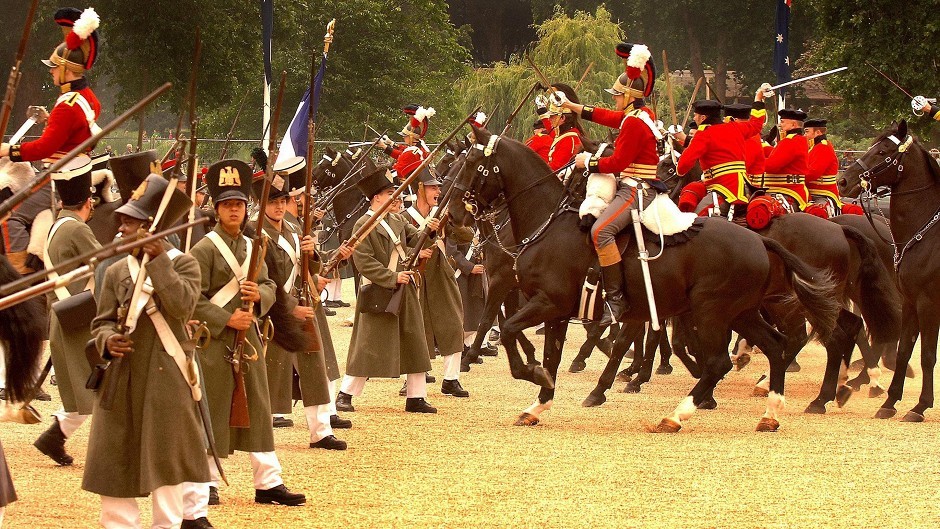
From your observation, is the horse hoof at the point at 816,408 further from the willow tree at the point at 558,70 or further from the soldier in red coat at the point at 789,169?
the willow tree at the point at 558,70

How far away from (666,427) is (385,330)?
7.96 feet

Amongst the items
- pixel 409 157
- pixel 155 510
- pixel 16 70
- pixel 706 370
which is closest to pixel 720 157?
pixel 706 370

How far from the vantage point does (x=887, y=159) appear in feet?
43.0

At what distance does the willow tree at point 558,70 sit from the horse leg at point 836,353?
28114 millimetres

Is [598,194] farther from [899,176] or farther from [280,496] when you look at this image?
[280,496]

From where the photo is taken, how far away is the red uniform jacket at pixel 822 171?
16.0 metres

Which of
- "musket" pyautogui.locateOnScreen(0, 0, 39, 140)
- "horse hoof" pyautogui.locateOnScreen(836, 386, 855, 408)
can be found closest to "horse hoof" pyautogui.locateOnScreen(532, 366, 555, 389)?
"horse hoof" pyautogui.locateOnScreen(836, 386, 855, 408)

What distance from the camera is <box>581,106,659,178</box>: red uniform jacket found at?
A: 11.4m

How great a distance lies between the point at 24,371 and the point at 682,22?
53.1 metres

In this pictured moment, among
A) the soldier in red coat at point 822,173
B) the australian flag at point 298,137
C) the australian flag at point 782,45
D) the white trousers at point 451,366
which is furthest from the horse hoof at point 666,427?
the australian flag at point 782,45

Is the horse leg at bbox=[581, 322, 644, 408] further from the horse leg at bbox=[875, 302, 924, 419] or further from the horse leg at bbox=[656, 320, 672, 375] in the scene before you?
Answer: the horse leg at bbox=[656, 320, 672, 375]

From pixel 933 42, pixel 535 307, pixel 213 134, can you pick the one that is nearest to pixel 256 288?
pixel 535 307

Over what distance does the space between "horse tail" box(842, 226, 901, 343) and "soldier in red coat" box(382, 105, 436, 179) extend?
254 inches

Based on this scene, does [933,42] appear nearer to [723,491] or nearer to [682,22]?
[723,491]
